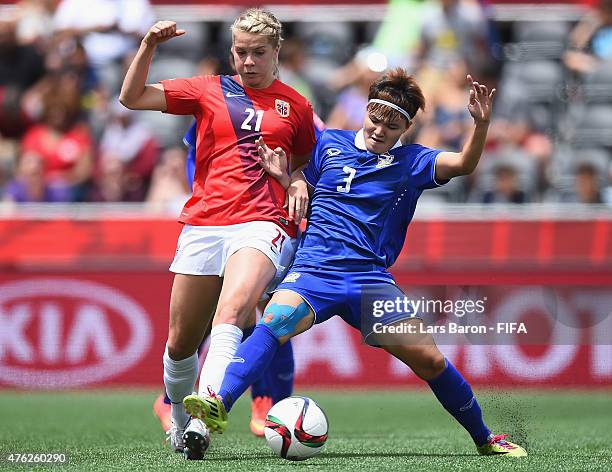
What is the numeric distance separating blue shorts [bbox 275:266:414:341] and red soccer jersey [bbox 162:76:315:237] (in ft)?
1.30

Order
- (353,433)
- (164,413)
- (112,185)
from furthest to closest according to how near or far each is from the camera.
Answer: (112,185)
(353,433)
(164,413)

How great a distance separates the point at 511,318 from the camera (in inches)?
352

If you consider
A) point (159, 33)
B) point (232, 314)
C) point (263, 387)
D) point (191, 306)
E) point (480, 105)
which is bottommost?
point (263, 387)

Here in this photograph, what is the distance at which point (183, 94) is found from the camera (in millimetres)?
5953

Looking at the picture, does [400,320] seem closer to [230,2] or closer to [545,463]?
[545,463]

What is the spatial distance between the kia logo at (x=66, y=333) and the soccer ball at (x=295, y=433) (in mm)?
4795

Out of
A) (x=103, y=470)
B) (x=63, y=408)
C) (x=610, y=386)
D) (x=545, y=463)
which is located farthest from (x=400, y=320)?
(x=610, y=386)

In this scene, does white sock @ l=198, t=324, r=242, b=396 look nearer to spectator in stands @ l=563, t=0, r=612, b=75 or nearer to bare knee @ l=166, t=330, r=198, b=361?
bare knee @ l=166, t=330, r=198, b=361

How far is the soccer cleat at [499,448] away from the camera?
19.1ft

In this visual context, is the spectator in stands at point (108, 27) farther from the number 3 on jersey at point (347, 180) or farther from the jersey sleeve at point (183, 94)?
the number 3 on jersey at point (347, 180)

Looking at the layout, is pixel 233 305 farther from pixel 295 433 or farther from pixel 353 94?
pixel 353 94

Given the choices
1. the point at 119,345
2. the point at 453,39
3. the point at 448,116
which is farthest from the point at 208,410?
the point at 453,39

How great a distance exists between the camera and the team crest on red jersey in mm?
6055

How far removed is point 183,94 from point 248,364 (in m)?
1.50
